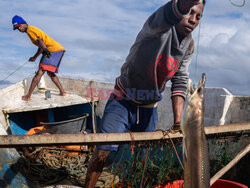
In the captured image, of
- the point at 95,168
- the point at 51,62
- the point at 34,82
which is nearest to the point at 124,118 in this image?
the point at 95,168

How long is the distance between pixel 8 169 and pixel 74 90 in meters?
4.79

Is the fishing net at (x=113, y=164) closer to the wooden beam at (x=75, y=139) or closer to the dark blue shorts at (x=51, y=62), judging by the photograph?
the wooden beam at (x=75, y=139)

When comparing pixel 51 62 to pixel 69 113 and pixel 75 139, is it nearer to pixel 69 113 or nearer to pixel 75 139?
pixel 69 113

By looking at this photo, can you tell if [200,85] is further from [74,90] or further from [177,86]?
[74,90]

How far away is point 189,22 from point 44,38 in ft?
16.5

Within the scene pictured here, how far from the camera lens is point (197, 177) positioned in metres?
1.36

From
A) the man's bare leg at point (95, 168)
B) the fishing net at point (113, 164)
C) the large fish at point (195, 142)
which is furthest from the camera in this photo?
the fishing net at point (113, 164)

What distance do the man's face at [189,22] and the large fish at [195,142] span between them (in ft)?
4.03

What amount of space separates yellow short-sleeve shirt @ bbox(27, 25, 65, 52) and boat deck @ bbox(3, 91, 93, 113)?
143cm

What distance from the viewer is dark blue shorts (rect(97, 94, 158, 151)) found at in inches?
94.6

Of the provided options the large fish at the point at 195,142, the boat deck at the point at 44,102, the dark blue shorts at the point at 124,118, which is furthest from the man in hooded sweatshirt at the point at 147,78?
the boat deck at the point at 44,102

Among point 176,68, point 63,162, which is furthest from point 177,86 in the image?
point 63,162

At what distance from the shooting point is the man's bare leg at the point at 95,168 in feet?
7.22

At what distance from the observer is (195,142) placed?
1359 millimetres
